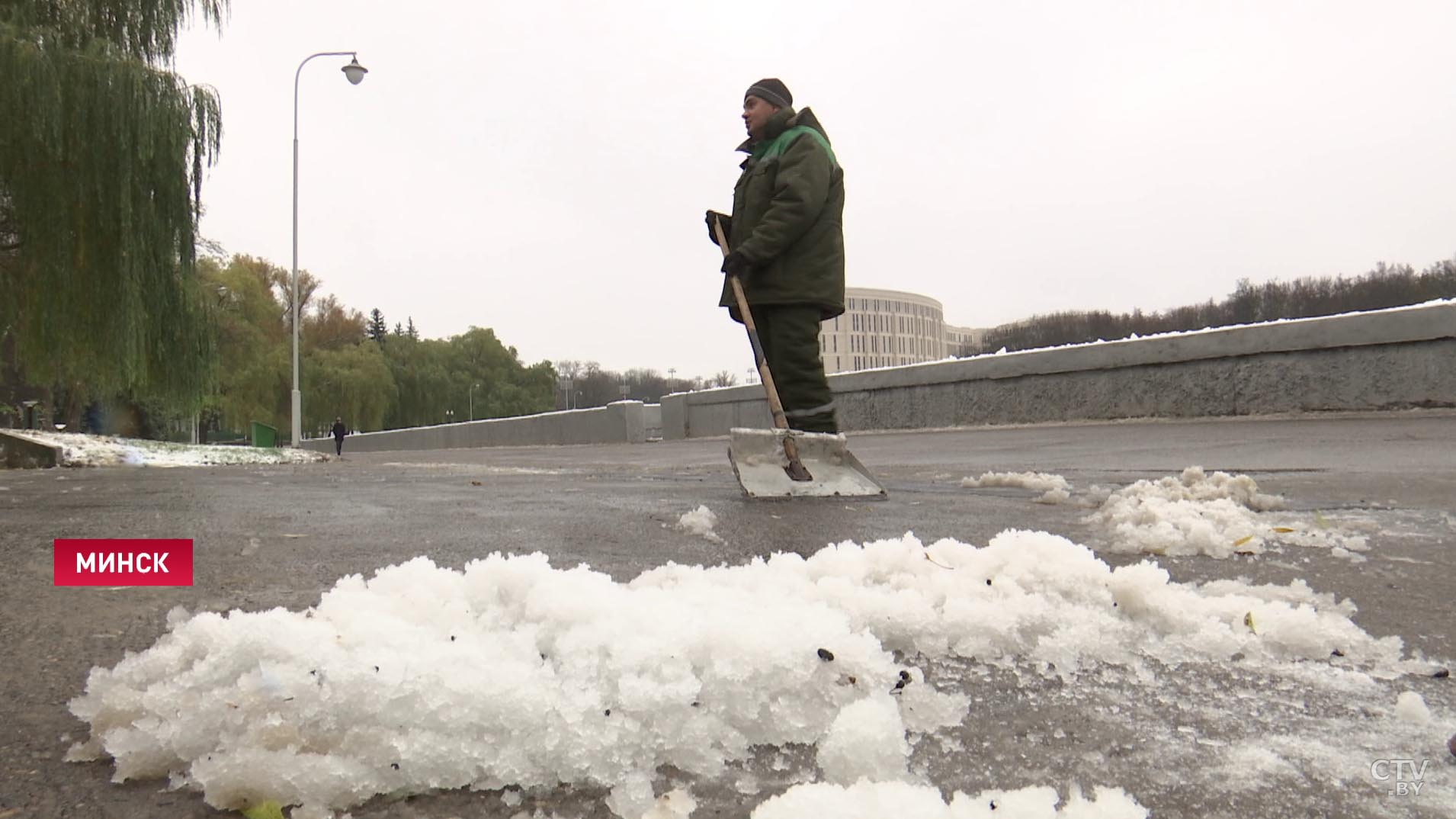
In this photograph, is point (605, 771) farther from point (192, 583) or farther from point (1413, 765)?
point (192, 583)

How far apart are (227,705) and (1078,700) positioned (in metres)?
1.03

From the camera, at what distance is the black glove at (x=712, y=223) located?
5.47 meters

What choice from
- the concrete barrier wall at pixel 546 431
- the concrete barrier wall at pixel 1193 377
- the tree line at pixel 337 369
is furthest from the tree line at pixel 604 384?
the concrete barrier wall at pixel 1193 377

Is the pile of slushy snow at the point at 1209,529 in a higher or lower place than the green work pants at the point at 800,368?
lower

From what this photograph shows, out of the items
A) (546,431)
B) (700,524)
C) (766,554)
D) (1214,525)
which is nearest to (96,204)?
(700,524)

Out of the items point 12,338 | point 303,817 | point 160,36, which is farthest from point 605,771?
point 160,36

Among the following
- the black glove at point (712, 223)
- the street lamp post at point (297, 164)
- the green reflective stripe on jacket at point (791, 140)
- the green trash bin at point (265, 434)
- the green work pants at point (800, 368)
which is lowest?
the green trash bin at point (265, 434)

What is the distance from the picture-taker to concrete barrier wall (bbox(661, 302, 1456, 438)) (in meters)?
7.38

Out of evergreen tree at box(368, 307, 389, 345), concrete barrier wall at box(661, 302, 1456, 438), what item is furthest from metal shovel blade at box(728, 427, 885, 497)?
evergreen tree at box(368, 307, 389, 345)

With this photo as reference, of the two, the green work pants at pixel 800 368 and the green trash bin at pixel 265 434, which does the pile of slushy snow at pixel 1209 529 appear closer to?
the green work pants at pixel 800 368

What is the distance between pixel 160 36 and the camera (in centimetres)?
891

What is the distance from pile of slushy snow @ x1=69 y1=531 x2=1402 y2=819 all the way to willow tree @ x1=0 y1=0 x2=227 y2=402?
24.3ft

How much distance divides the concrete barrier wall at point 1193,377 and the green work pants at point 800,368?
5.63m

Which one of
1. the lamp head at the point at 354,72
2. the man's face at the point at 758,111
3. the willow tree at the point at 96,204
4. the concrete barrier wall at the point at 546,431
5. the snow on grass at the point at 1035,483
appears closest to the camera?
the snow on grass at the point at 1035,483
